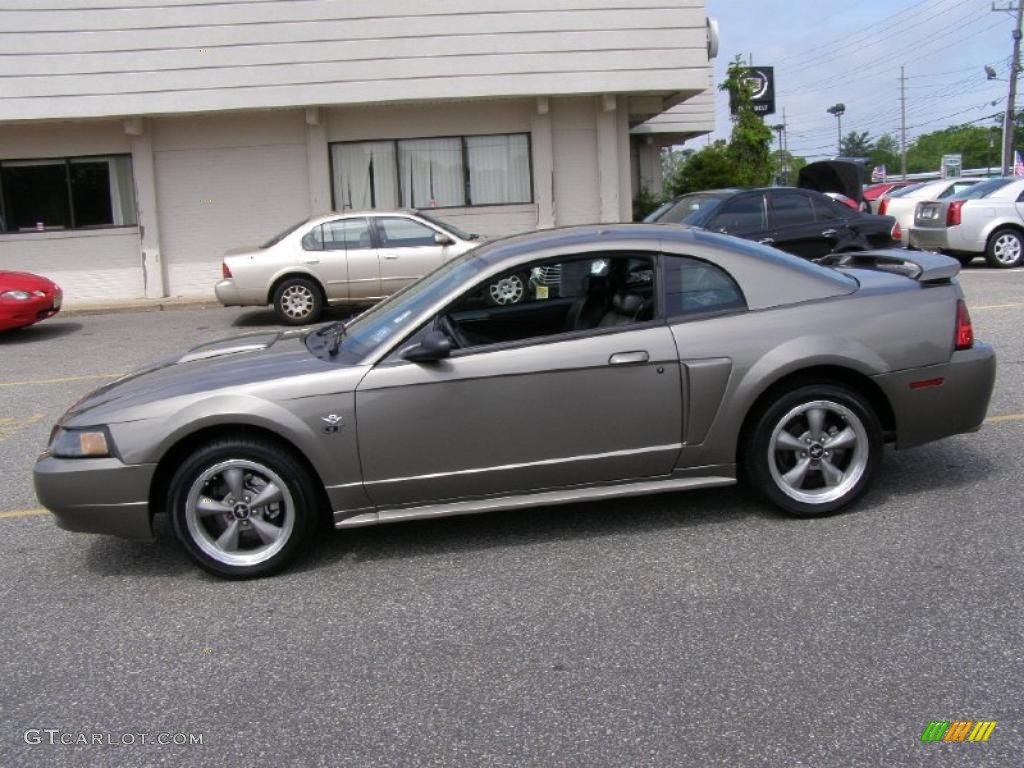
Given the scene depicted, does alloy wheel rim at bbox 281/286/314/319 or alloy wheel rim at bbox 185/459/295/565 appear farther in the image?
alloy wheel rim at bbox 281/286/314/319

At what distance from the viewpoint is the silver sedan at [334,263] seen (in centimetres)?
1419

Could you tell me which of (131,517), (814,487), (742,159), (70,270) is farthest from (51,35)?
(814,487)

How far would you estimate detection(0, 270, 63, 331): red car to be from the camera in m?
13.3

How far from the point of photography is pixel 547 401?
15.4 feet

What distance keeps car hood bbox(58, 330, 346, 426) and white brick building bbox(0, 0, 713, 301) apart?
518 inches

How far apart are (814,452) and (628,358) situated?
3.52 ft

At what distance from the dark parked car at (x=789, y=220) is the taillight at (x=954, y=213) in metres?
3.56

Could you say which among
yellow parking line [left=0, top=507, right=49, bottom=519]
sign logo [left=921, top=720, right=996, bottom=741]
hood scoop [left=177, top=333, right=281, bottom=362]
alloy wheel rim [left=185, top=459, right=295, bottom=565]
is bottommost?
sign logo [left=921, top=720, right=996, bottom=741]

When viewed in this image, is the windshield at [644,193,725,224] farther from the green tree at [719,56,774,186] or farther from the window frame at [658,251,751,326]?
the green tree at [719,56,774,186]

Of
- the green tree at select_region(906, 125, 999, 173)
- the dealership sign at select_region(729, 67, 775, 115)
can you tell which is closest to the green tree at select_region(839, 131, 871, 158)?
the green tree at select_region(906, 125, 999, 173)

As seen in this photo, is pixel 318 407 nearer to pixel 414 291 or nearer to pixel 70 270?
pixel 414 291

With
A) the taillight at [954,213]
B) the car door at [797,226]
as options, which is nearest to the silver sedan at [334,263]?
the car door at [797,226]

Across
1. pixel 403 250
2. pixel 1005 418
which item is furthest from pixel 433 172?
pixel 1005 418

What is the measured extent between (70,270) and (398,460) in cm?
1582
